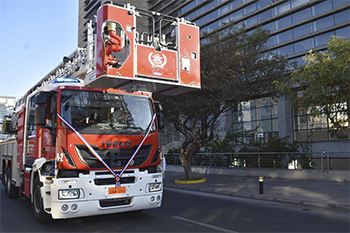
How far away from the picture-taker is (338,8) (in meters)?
29.9

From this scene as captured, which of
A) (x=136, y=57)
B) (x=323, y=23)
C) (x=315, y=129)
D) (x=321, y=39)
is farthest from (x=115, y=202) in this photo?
(x=323, y=23)

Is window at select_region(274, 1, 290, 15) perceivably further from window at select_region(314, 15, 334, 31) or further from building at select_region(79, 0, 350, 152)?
window at select_region(314, 15, 334, 31)

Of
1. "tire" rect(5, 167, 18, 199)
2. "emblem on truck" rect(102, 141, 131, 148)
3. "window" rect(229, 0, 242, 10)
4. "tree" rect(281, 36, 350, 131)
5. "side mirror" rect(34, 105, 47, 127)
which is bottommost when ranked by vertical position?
"tire" rect(5, 167, 18, 199)

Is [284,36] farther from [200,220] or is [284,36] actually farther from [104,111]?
[104,111]

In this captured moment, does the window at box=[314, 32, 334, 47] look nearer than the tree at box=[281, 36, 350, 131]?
No

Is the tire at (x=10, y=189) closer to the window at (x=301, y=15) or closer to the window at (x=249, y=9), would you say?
the window at (x=301, y=15)

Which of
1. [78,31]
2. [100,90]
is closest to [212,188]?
[100,90]

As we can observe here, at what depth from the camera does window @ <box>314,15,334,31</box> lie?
31006 mm

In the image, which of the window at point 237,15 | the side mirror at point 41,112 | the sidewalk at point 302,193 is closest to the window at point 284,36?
the window at point 237,15

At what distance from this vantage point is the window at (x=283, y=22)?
34.6 m

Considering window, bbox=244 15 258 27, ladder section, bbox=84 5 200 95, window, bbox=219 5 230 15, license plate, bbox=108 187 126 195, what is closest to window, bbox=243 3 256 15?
window, bbox=244 15 258 27

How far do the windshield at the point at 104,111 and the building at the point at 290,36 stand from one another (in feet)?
60.8

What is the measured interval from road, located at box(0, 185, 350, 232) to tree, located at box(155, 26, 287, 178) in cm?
623

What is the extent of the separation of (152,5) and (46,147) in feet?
193
